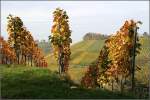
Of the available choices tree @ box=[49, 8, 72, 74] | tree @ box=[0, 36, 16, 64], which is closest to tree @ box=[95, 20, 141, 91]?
tree @ box=[49, 8, 72, 74]

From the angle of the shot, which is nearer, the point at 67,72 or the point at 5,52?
the point at 67,72

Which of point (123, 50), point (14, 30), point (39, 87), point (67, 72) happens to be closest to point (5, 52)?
point (14, 30)

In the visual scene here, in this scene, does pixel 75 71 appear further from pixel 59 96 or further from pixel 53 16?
pixel 59 96

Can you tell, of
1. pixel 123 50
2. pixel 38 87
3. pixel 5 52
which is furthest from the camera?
pixel 5 52

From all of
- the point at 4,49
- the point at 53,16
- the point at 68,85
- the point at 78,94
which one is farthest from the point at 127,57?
the point at 4,49

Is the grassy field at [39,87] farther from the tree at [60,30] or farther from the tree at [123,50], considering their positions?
the tree at [60,30]

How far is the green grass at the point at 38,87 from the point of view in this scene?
28.3 meters

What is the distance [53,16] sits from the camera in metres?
77.3

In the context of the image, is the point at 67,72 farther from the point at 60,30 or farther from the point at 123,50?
the point at 123,50

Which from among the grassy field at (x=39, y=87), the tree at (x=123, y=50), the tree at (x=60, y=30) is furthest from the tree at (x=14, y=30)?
the grassy field at (x=39, y=87)

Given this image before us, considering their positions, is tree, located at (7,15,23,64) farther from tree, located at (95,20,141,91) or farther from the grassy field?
the grassy field

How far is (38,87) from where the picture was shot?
3123 cm

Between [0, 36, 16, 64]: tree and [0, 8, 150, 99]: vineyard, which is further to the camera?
[0, 36, 16, 64]: tree

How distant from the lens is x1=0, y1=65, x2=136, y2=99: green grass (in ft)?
92.7
